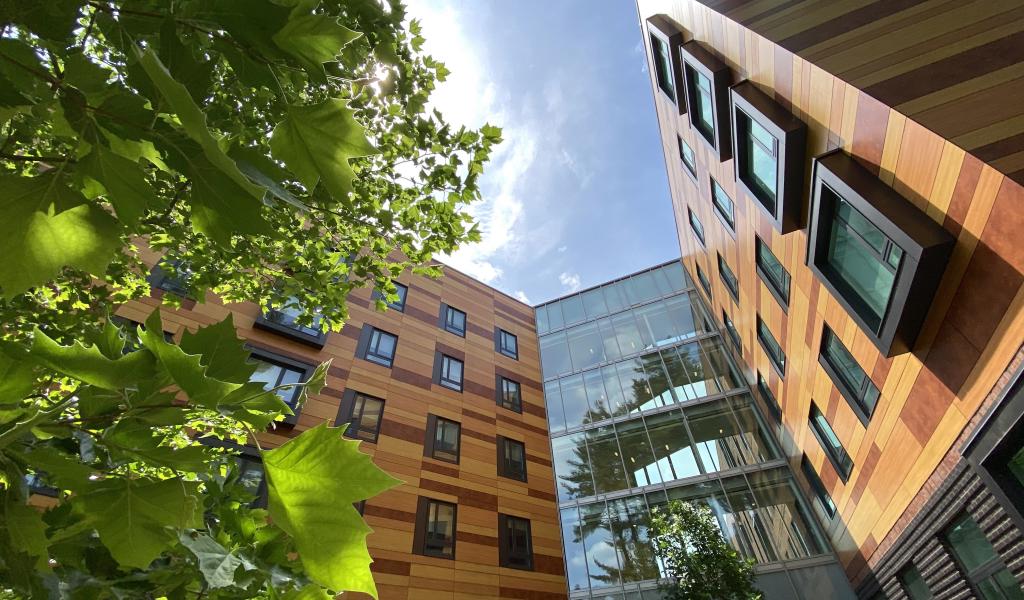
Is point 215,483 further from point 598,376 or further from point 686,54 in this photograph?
point 598,376

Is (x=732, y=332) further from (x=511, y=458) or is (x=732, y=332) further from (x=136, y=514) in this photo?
(x=136, y=514)

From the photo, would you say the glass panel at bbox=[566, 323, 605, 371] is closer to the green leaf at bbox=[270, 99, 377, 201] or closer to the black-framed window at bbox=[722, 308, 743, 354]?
the black-framed window at bbox=[722, 308, 743, 354]

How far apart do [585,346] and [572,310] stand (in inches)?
94.0

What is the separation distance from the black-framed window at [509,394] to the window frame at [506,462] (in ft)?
4.50

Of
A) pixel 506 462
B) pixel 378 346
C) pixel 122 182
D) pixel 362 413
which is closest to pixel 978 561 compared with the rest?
pixel 122 182

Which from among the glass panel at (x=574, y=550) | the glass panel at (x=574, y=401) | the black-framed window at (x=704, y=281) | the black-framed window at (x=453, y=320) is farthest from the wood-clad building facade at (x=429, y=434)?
the black-framed window at (x=704, y=281)

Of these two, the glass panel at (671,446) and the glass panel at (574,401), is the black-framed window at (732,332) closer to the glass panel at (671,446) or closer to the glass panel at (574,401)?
the glass panel at (671,446)

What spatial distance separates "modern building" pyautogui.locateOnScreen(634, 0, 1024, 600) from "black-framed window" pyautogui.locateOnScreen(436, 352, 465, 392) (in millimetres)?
10754

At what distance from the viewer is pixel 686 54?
9.23m

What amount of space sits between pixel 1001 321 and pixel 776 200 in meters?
3.58

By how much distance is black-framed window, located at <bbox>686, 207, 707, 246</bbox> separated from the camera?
14694mm

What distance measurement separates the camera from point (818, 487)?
11617 mm

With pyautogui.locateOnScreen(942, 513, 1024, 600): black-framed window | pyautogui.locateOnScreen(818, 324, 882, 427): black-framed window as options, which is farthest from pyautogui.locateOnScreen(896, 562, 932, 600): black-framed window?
pyautogui.locateOnScreen(818, 324, 882, 427): black-framed window

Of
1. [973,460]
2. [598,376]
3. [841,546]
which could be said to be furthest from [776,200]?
[598,376]
